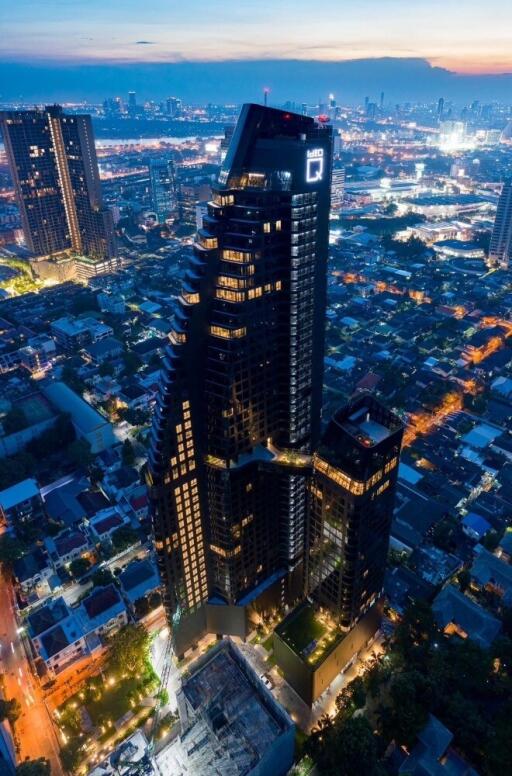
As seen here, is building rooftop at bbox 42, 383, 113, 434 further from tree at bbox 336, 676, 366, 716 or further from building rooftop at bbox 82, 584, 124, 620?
tree at bbox 336, 676, 366, 716

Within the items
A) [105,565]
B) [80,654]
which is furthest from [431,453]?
[80,654]

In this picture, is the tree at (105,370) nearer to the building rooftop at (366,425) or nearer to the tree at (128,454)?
the tree at (128,454)

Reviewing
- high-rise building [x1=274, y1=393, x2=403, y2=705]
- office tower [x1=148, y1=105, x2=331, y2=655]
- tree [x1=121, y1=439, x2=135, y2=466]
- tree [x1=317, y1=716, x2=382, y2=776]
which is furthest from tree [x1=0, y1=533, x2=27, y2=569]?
tree [x1=317, y1=716, x2=382, y2=776]

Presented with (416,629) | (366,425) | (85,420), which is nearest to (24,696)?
(416,629)

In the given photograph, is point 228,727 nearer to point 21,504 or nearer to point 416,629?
point 416,629

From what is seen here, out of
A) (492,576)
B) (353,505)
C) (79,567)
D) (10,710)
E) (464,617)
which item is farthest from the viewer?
(79,567)

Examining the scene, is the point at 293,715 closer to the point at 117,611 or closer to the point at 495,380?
the point at 117,611

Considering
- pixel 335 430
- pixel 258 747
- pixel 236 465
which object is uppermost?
pixel 335 430
